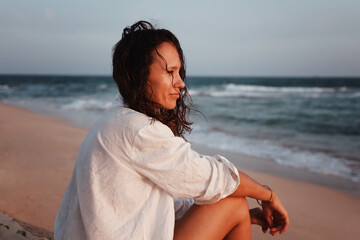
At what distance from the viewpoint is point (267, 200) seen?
1.73m

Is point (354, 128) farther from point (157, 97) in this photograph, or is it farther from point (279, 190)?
point (157, 97)

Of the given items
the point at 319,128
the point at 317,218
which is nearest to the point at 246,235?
the point at 317,218

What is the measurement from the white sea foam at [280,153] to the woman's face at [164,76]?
4.03 meters

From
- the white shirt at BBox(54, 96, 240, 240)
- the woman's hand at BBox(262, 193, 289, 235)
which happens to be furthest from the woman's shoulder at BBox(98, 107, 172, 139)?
the woman's hand at BBox(262, 193, 289, 235)

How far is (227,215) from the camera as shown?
1.57 meters

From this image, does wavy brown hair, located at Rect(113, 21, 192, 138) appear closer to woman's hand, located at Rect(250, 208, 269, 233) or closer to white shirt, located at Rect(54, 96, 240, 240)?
white shirt, located at Rect(54, 96, 240, 240)

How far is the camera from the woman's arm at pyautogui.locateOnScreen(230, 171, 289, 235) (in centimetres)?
154

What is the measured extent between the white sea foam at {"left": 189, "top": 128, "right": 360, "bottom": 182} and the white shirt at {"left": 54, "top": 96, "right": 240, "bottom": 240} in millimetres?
4093

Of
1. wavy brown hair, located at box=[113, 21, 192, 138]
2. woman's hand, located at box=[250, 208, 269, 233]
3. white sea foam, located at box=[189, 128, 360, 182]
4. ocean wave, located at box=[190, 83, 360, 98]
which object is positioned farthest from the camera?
ocean wave, located at box=[190, 83, 360, 98]

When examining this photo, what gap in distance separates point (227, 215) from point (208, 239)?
0.15 meters

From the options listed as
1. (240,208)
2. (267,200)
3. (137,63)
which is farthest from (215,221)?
(137,63)

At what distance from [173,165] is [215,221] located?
1.50 feet

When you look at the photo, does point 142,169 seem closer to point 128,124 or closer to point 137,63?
point 128,124

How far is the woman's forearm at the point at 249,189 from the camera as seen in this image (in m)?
1.52
